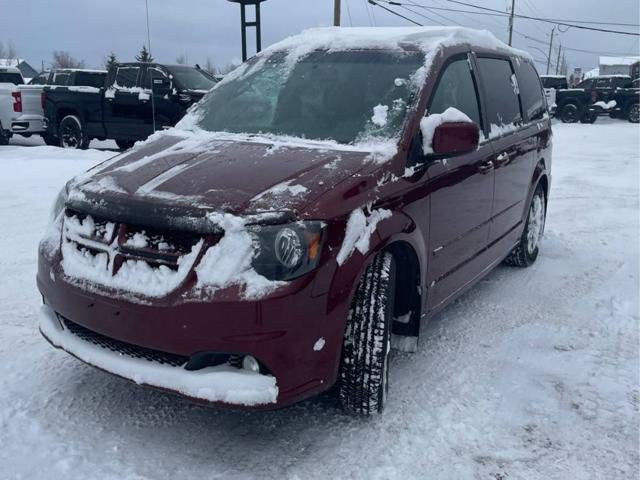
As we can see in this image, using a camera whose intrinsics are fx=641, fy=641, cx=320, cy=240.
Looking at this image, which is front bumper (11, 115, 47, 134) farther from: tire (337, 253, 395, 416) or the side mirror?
tire (337, 253, 395, 416)

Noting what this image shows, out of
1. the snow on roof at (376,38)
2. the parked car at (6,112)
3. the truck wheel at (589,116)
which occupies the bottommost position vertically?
the truck wheel at (589,116)

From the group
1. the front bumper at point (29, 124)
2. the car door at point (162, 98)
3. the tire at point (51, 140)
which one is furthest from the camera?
the tire at point (51, 140)

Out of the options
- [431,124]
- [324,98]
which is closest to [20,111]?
[324,98]

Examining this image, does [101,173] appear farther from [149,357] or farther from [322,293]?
[322,293]

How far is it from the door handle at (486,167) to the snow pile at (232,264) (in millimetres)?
1995

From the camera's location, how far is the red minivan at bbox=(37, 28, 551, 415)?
2.51 meters

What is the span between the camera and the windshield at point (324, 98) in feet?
11.3

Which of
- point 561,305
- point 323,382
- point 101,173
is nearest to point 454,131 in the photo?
point 323,382

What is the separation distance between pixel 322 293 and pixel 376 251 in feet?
1.30

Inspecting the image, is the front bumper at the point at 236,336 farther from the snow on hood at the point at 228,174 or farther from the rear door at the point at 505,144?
the rear door at the point at 505,144

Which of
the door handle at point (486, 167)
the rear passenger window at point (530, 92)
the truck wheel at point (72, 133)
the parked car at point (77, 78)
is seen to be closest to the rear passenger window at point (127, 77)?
the truck wheel at point (72, 133)

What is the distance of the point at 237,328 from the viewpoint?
2459 millimetres

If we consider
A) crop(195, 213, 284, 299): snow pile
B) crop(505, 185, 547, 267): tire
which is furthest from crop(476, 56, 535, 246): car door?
crop(195, 213, 284, 299): snow pile

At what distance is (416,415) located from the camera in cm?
309
